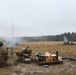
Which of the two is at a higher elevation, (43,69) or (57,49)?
(57,49)

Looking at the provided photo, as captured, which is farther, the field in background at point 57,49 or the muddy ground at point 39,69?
the field in background at point 57,49

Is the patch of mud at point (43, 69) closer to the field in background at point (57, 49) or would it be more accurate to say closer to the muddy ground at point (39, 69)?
the muddy ground at point (39, 69)

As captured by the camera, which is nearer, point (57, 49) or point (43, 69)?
point (43, 69)

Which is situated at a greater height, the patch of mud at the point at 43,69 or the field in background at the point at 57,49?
the field in background at the point at 57,49

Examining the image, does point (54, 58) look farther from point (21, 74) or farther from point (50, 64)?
point (21, 74)

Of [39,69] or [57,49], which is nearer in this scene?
[39,69]

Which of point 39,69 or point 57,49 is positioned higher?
point 57,49

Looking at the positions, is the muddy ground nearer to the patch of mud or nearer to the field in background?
the patch of mud

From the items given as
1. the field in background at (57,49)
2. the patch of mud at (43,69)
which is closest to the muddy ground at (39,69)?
the patch of mud at (43,69)

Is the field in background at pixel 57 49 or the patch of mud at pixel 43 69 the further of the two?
the field in background at pixel 57 49

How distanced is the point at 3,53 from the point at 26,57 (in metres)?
3.15

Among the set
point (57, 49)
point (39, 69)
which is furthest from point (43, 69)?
point (57, 49)

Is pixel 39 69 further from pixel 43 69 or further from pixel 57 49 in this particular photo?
pixel 57 49

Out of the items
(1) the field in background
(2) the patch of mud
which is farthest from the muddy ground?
(1) the field in background
